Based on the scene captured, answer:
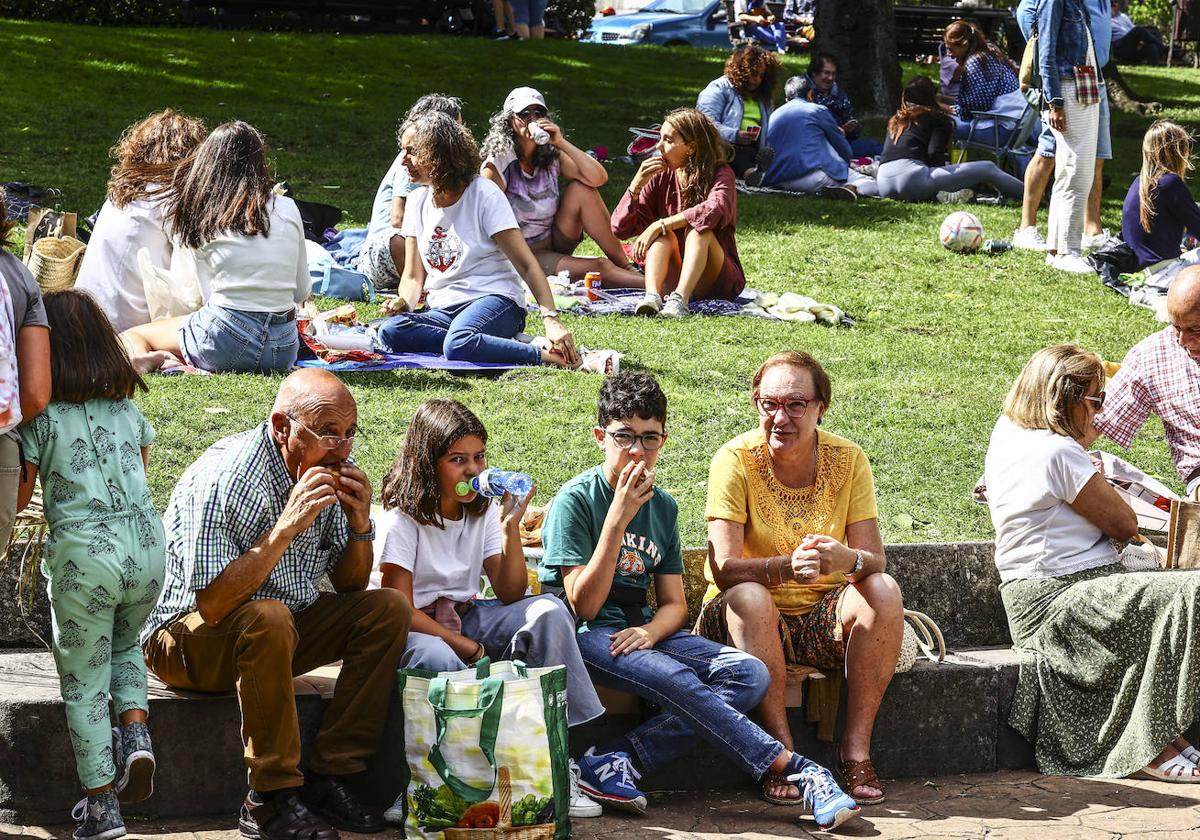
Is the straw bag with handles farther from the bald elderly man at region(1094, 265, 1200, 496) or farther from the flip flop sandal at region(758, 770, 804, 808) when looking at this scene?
the bald elderly man at region(1094, 265, 1200, 496)

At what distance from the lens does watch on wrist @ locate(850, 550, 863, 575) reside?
16.1 feet

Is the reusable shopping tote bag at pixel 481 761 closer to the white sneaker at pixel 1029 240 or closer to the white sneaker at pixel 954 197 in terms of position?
the white sneaker at pixel 1029 240

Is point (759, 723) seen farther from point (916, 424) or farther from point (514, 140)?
point (514, 140)

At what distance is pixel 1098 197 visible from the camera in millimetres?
11648

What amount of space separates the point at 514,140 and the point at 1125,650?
5.19 metres

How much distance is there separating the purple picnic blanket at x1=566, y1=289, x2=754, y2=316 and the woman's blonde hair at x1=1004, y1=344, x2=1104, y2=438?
391 cm

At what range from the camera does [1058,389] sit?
17.4 ft

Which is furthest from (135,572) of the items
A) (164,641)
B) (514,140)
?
(514,140)

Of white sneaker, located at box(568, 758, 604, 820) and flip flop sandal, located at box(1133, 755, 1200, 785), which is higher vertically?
white sneaker, located at box(568, 758, 604, 820)

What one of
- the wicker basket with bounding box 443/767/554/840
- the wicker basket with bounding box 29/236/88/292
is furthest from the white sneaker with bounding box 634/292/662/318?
the wicker basket with bounding box 443/767/554/840

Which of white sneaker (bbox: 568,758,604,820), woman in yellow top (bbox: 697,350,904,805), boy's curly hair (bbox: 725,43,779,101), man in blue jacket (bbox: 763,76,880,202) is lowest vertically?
white sneaker (bbox: 568,758,604,820)

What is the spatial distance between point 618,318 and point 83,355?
16.5ft

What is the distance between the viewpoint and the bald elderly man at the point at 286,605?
4219mm

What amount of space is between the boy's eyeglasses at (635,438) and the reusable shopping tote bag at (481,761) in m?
0.88
